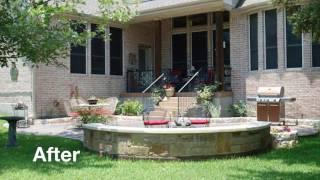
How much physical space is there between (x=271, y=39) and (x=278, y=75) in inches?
52.3

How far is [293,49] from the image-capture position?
15.9 metres

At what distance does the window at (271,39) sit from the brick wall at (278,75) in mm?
174

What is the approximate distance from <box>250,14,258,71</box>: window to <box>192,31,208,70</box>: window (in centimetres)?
360

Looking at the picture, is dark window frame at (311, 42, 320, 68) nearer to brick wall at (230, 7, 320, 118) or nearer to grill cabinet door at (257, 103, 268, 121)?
brick wall at (230, 7, 320, 118)

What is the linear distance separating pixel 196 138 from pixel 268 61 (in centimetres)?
825

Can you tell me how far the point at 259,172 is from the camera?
8.12 metres

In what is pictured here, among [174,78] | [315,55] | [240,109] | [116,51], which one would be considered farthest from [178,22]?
[315,55]

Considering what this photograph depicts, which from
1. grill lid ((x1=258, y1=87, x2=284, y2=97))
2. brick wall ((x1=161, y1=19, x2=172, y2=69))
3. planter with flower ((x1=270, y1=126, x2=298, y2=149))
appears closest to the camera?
planter with flower ((x1=270, y1=126, x2=298, y2=149))

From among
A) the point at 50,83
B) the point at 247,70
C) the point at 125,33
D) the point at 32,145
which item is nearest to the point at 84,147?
the point at 32,145

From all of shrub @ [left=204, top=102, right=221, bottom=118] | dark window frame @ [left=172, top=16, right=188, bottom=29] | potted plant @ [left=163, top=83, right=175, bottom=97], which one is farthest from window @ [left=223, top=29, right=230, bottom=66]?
shrub @ [left=204, top=102, right=221, bottom=118]

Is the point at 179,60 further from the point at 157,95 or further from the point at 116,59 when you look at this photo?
the point at 157,95

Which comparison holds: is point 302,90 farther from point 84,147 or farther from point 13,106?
point 13,106

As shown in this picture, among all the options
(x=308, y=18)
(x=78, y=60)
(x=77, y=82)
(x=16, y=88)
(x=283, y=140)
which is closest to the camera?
(x=308, y=18)

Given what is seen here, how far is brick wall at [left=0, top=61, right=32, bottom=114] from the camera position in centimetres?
1748
